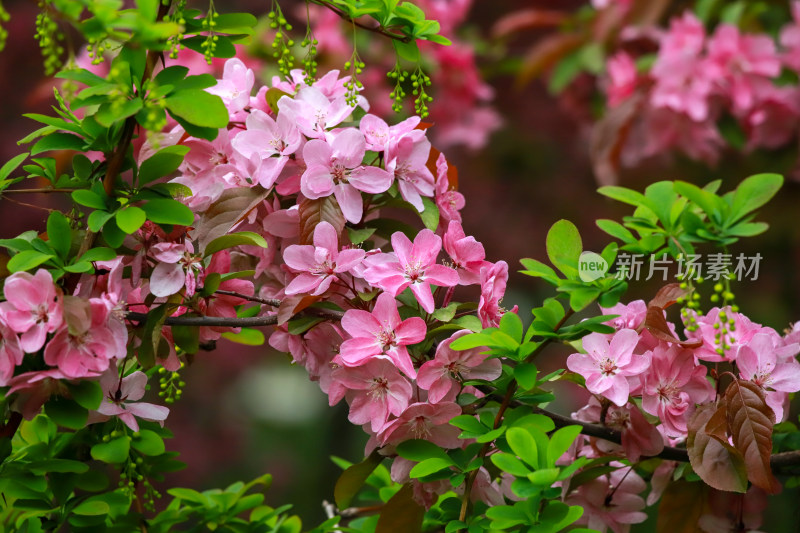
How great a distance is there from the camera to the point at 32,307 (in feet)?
2.24

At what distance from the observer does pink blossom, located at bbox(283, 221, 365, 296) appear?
760 mm

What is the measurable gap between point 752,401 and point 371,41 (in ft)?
6.61

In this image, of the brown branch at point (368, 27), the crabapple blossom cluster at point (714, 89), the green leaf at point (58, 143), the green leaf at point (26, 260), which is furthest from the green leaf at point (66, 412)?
the crabapple blossom cluster at point (714, 89)

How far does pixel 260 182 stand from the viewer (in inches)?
31.6

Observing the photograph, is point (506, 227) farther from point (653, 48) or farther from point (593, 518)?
point (593, 518)

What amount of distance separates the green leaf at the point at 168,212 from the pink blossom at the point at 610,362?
0.37 metres

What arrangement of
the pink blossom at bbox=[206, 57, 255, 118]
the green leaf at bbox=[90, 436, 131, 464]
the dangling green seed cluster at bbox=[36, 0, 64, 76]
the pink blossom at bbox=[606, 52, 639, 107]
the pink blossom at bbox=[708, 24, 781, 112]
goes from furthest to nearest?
1. the pink blossom at bbox=[606, 52, 639, 107]
2. the pink blossom at bbox=[708, 24, 781, 112]
3. the pink blossom at bbox=[206, 57, 255, 118]
4. the green leaf at bbox=[90, 436, 131, 464]
5. the dangling green seed cluster at bbox=[36, 0, 64, 76]

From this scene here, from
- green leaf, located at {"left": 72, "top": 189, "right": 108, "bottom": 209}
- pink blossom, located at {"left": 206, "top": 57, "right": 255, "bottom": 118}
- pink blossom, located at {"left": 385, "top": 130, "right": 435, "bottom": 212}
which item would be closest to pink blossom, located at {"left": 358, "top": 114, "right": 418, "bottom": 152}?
pink blossom, located at {"left": 385, "top": 130, "right": 435, "bottom": 212}

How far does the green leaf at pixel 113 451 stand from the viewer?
0.77 m

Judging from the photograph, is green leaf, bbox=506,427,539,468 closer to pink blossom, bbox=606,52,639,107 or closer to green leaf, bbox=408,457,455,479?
green leaf, bbox=408,457,455,479

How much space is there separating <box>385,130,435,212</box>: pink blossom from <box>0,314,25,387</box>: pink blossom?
366 millimetres

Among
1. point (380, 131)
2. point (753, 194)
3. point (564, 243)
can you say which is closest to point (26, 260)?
point (380, 131)

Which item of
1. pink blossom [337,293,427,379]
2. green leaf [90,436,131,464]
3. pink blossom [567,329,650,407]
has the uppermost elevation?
pink blossom [337,293,427,379]

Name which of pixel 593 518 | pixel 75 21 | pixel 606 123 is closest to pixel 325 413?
pixel 606 123
